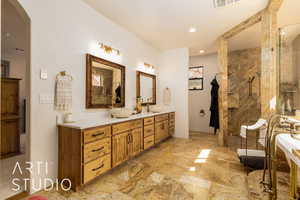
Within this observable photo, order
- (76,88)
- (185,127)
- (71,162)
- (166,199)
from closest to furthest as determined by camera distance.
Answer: (166,199) → (71,162) → (76,88) → (185,127)

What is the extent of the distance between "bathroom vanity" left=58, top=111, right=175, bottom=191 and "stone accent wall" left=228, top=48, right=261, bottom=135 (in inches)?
145

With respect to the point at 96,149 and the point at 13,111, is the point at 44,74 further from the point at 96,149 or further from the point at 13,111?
the point at 13,111

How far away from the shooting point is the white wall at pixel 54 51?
1.94 metres

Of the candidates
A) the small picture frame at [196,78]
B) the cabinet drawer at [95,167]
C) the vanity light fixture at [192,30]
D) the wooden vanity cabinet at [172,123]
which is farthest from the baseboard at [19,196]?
the small picture frame at [196,78]

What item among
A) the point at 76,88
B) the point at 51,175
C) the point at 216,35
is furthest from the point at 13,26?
the point at 216,35

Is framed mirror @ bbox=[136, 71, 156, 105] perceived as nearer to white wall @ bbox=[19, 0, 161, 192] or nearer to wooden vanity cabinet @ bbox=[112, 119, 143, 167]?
wooden vanity cabinet @ bbox=[112, 119, 143, 167]

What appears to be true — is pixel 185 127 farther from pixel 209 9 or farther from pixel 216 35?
pixel 209 9

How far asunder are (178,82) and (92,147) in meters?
3.27

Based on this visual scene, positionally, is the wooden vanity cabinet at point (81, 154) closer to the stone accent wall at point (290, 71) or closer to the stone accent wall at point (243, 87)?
the stone accent wall at point (290, 71)

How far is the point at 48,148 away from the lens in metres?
2.06

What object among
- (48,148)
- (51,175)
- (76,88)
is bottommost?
(51,175)

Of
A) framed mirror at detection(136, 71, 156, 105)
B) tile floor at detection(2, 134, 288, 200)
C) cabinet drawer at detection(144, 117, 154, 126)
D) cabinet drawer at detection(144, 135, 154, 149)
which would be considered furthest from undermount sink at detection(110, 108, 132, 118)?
framed mirror at detection(136, 71, 156, 105)

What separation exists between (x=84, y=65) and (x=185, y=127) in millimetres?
3256

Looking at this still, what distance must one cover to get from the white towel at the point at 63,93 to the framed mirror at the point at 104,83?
1.05 ft
